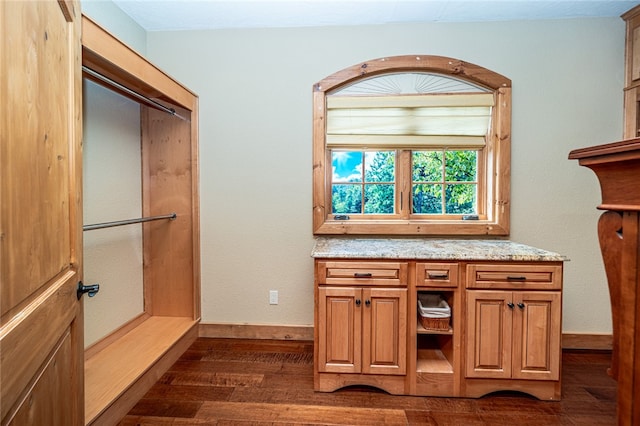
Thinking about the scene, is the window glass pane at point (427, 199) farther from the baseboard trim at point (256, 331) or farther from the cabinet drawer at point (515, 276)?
the baseboard trim at point (256, 331)

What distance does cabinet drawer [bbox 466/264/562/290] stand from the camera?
1.84 meters

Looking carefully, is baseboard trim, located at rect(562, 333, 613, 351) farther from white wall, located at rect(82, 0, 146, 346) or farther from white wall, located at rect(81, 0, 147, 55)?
white wall, located at rect(81, 0, 147, 55)

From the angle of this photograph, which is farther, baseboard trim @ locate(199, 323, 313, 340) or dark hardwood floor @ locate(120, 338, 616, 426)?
baseboard trim @ locate(199, 323, 313, 340)

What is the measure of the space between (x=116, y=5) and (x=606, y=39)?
12.7ft

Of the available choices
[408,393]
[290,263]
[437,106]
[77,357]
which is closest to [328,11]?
[437,106]

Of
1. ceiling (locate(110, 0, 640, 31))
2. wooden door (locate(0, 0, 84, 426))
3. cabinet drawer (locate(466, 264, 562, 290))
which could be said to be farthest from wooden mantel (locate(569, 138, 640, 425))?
ceiling (locate(110, 0, 640, 31))

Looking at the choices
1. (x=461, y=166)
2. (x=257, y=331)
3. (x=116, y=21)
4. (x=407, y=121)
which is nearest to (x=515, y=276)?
(x=461, y=166)

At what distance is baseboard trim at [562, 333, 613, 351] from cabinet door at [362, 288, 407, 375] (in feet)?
5.36

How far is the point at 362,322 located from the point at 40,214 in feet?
5.44

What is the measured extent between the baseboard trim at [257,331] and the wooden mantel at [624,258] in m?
2.30

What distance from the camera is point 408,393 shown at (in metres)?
1.92

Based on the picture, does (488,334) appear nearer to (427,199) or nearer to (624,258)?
(427,199)

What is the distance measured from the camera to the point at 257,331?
266cm

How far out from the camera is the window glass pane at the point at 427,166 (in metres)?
2.65
